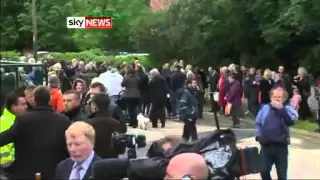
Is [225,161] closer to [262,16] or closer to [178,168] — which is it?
[178,168]

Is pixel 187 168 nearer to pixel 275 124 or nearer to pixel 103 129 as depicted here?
pixel 103 129

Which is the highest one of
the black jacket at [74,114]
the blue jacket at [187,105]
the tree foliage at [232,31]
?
the tree foliage at [232,31]

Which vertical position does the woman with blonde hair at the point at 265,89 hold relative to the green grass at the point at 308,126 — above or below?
above

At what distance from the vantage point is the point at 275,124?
10133 mm

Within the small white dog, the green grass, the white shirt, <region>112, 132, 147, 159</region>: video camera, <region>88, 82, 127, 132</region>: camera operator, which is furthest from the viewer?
the white shirt

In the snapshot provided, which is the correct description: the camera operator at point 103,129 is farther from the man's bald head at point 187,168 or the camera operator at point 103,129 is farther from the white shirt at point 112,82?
the white shirt at point 112,82

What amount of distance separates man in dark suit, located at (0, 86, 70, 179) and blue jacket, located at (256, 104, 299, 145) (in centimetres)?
370

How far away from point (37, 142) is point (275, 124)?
157 inches

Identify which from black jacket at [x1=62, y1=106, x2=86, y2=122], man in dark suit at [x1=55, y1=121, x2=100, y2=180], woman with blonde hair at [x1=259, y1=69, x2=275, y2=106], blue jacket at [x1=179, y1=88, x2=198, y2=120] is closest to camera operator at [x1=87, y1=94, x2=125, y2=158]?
black jacket at [x1=62, y1=106, x2=86, y2=122]

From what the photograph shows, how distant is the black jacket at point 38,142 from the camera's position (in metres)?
7.08

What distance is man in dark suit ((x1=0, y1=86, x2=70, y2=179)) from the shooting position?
279 inches

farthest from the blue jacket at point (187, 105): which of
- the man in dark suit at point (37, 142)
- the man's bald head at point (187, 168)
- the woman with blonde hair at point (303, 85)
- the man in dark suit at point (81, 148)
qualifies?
the man's bald head at point (187, 168)

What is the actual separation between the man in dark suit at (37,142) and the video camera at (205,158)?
1.86 metres

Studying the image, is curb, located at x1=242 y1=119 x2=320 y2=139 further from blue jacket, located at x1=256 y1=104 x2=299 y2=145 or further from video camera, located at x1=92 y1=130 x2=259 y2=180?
video camera, located at x1=92 y1=130 x2=259 y2=180
